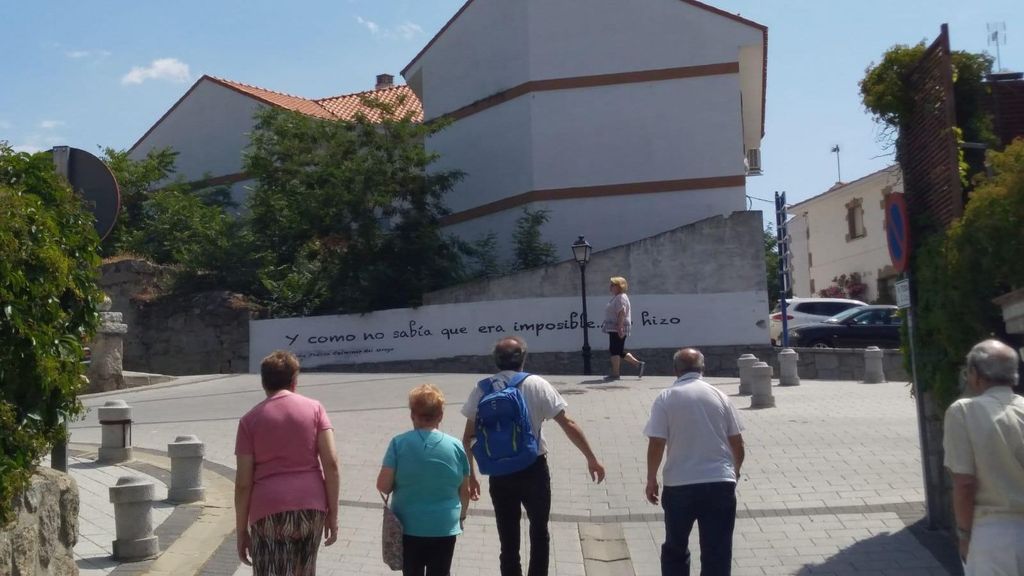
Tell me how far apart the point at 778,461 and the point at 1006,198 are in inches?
206

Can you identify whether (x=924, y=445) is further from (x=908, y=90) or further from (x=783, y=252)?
(x=783, y=252)

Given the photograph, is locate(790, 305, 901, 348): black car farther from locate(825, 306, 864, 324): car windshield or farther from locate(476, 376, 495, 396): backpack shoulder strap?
locate(476, 376, 495, 396): backpack shoulder strap

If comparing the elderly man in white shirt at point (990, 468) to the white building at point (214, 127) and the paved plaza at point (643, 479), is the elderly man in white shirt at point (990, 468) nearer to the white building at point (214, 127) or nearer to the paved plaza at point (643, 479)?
the paved plaza at point (643, 479)

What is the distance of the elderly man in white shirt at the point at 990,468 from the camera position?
4375 mm

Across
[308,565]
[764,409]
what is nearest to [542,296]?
[764,409]

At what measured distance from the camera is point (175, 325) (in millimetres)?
28297

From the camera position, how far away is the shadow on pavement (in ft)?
24.4

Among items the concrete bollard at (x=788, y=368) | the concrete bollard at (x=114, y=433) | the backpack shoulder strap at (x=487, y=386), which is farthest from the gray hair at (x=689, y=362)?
the concrete bollard at (x=788, y=368)

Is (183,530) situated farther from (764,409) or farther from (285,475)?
(764,409)

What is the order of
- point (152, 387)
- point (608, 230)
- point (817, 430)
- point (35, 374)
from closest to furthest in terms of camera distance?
point (35, 374) < point (817, 430) < point (152, 387) < point (608, 230)

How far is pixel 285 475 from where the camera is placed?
5414 mm

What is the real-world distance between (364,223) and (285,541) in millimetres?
22613

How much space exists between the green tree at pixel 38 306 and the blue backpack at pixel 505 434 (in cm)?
231

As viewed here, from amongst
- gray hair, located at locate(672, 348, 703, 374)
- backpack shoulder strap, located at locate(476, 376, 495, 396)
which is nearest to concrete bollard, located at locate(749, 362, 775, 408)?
gray hair, located at locate(672, 348, 703, 374)
